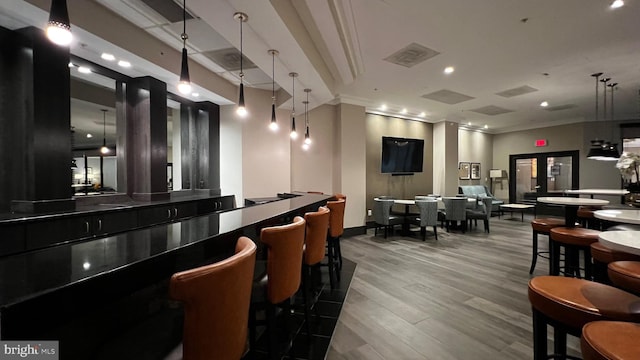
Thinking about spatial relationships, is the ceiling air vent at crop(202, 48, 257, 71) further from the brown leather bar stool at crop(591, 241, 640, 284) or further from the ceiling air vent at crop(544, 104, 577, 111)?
the ceiling air vent at crop(544, 104, 577, 111)

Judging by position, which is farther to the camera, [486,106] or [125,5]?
[486,106]

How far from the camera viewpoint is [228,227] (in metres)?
1.49

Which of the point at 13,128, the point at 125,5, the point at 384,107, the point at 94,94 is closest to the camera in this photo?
the point at 13,128

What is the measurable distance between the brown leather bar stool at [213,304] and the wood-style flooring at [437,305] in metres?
1.41

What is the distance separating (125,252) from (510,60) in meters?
5.49

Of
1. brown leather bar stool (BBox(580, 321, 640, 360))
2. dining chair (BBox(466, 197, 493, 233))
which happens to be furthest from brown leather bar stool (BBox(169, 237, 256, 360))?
dining chair (BBox(466, 197, 493, 233))

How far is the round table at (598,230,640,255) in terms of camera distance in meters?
1.09

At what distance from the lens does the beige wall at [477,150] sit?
30.9ft

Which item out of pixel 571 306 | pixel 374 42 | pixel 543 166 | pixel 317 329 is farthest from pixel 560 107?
pixel 317 329

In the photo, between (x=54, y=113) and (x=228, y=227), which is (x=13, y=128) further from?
(x=228, y=227)

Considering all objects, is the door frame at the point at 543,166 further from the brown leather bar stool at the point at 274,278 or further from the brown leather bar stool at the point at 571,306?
the brown leather bar stool at the point at 274,278

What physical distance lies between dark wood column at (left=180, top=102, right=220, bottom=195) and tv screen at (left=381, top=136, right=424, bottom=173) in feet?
13.5

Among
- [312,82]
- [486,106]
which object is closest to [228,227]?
[312,82]

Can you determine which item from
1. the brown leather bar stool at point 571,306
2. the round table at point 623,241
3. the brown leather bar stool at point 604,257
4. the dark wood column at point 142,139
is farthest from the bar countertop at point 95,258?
the dark wood column at point 142,139
